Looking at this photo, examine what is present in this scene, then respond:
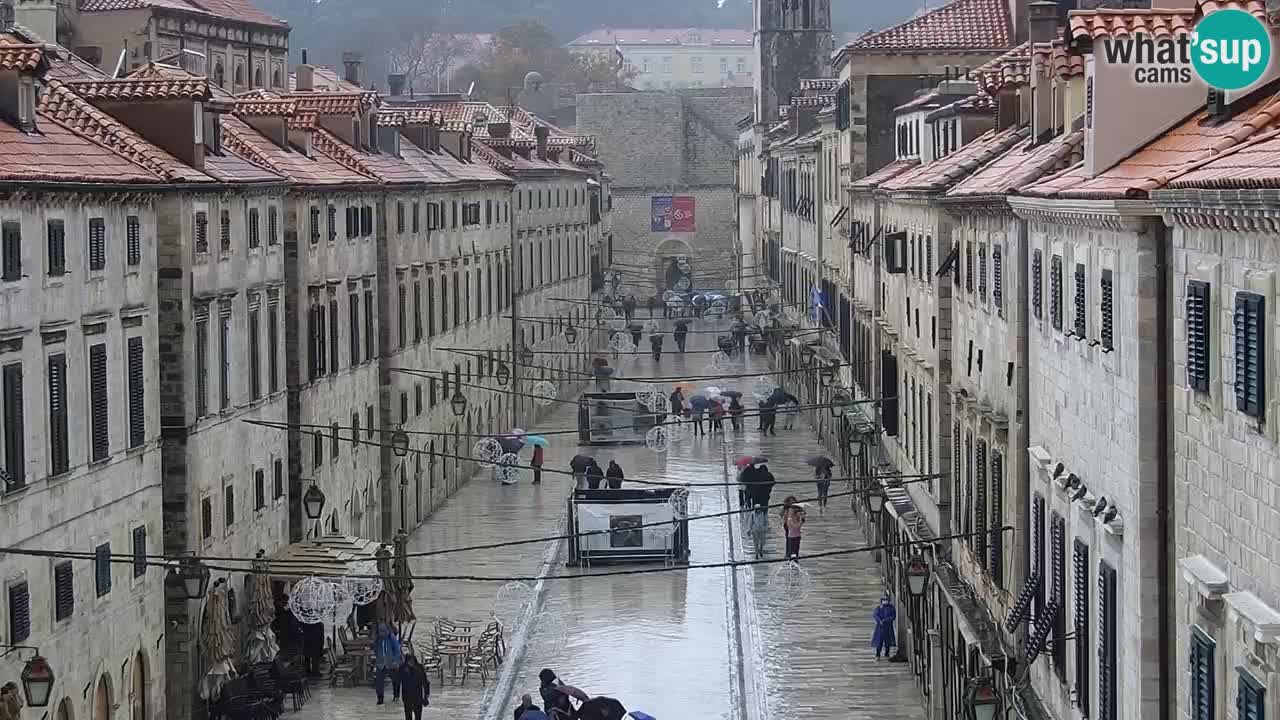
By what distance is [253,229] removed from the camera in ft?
131

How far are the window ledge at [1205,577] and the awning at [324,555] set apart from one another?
72.4ft

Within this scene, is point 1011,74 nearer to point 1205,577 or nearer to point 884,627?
point 884,627

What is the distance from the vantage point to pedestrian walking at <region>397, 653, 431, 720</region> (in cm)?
3344

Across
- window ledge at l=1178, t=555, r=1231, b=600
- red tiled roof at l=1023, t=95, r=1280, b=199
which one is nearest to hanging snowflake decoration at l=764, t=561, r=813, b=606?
red tiled roof at l=1023, t=95, r=1280, b=199

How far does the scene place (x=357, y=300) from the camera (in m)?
49.6

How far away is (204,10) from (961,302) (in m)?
53.4

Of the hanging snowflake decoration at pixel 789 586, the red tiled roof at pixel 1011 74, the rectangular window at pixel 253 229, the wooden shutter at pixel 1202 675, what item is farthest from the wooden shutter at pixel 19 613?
the hanging snowflake decoration at pixel 789 586

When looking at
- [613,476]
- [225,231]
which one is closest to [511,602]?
[613,476]

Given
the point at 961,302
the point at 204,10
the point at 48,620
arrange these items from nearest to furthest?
1. the point at 48,620
2. the point at 961,302
3. the point at 204,10

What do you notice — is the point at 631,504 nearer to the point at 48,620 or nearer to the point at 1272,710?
the point at 48,620

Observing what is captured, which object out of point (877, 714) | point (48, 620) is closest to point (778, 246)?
point (877, 714)

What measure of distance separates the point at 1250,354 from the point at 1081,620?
687 centimetres

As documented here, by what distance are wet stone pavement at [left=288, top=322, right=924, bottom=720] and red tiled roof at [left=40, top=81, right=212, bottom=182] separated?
830 centimetres

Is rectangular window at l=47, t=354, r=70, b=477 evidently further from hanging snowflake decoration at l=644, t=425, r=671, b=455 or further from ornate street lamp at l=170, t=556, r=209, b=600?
hanging snowflake decoration at l=644, t=425, r=671, b=455
